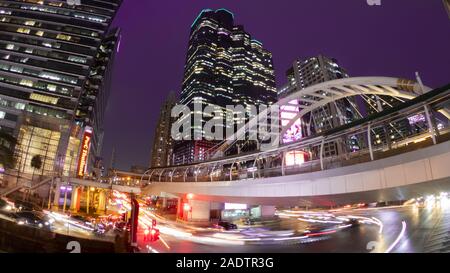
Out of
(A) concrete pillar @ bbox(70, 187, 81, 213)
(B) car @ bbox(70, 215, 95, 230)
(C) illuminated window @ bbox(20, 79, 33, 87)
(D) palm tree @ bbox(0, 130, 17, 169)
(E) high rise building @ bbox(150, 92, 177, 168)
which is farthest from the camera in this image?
(E) high rise building @ bbox(150, 92, 177, 168)

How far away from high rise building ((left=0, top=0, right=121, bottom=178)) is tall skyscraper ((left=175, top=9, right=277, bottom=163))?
83312 mm

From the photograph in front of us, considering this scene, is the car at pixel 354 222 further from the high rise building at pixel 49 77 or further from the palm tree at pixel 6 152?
the palm tree at pixel 6 152

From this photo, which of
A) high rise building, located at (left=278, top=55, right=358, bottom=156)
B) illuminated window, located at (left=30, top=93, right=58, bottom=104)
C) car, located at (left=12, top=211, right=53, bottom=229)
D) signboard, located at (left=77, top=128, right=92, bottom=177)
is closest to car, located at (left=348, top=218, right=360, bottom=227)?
car, located at (left=12, top=211, right=53, bottom=229)

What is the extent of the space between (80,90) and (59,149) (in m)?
15.3

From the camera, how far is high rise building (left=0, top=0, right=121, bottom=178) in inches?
2035

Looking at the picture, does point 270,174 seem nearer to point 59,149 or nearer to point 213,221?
point 213,221

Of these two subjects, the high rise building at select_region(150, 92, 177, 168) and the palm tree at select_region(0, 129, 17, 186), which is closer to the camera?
the palm tree at select_region(0, 129, 17, 186)

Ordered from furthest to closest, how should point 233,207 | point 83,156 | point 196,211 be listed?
point 83,156 → point 233,207 → point 196,211

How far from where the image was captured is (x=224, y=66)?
167375 millimetres

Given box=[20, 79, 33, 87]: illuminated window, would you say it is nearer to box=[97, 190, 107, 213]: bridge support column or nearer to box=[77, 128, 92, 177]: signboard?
box=[77, 128, 92, 177]: signboard

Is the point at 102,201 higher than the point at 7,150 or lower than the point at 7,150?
lower

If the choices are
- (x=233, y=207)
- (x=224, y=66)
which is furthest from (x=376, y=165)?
(x=224, y=66)

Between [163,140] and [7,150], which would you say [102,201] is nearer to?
[7,150]

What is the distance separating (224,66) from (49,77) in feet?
391
